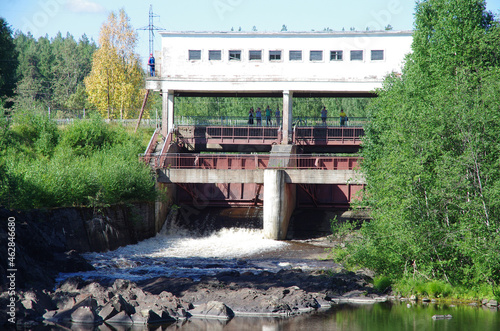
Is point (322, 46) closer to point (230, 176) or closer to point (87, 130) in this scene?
point (230, 176)

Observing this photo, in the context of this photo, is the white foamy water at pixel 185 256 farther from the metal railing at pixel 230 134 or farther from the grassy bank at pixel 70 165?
the metal railing at pixel 230 134

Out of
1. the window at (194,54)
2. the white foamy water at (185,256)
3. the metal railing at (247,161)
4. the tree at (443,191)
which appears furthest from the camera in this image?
the window at (194,54)

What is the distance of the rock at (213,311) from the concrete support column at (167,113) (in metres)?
22.7

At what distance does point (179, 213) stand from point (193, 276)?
47.0ft

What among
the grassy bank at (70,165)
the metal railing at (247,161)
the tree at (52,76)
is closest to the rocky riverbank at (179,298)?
the grassy bank at (70,165)

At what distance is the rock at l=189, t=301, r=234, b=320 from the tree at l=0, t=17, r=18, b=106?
34435 millimetres

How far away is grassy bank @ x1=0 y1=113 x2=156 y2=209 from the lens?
2597cm

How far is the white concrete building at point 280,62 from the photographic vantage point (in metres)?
38.0

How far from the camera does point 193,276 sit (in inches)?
884

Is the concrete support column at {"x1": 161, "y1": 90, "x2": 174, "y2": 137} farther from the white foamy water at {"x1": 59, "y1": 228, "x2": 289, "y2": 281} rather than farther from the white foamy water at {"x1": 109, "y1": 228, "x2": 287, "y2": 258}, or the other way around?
the white foamy water at {"x1": 109, "y1": 228, "x2": 287, "y2": 258}

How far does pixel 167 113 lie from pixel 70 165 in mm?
10570

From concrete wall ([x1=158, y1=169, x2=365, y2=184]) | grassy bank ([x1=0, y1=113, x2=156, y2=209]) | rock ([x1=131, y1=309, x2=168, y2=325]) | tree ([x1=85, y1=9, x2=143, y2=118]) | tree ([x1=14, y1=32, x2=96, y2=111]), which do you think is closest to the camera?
rock ([x1=131, y1=309, x2=168, y2=325])

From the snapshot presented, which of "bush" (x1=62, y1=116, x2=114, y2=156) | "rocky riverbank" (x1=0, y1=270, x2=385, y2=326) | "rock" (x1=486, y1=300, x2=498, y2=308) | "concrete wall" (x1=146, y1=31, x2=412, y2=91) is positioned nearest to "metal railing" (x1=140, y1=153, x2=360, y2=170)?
"bush" (x1=62, y1=116, x2=114, y2=156)

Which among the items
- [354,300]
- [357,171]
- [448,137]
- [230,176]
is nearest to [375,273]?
[354,300]
